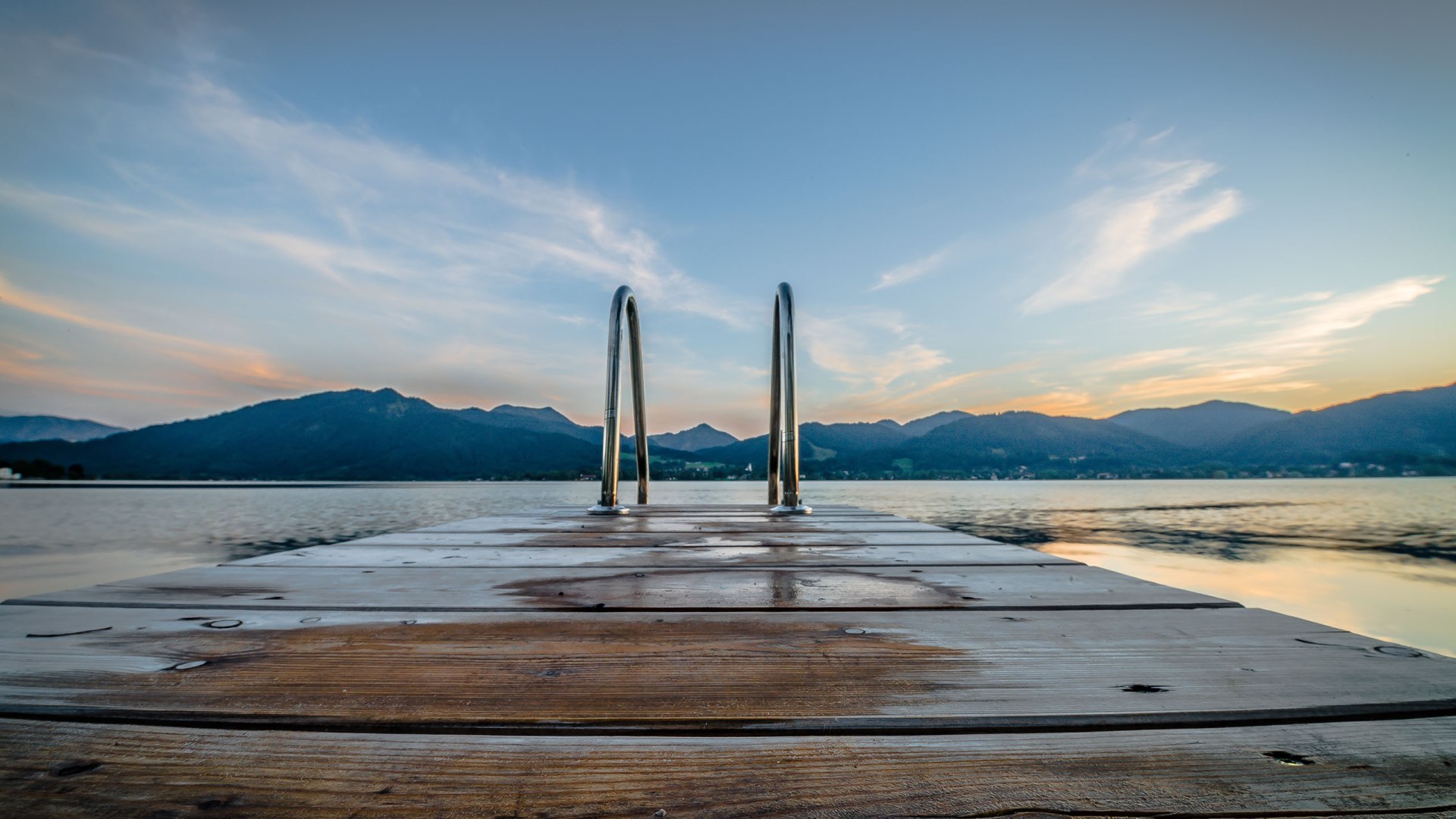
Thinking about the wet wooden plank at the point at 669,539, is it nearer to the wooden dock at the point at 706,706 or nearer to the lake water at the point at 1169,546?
the wooden dock at the point at 706,706

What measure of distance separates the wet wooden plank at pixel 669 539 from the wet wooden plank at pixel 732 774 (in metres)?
2.17

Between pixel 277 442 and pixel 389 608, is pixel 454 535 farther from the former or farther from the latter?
pixel 277 442

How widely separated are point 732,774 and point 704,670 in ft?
1.23

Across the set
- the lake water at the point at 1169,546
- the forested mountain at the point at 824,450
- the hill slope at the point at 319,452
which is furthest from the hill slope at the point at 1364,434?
the hill slope at the point at 319,452

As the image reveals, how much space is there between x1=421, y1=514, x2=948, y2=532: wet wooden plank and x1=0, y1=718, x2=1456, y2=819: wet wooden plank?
292 cm

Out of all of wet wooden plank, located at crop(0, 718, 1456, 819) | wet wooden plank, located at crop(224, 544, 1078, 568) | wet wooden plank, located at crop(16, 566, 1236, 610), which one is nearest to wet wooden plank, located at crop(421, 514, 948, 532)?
wet wooden plank, located at crop(224, 544, 1078, 568)

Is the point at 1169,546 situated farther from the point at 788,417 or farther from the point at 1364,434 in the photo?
the point at 1364,434

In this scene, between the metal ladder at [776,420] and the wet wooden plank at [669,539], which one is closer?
the wet wooden plank at [669,539]

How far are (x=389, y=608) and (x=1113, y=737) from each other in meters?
1.65

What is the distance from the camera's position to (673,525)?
13.6 ft

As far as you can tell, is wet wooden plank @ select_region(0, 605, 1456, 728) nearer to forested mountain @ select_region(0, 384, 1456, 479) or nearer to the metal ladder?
the metal ladder

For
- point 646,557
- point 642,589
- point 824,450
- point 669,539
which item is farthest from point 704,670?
point 824,450

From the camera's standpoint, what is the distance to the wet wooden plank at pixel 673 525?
3871mm

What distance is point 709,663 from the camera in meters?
1.19
